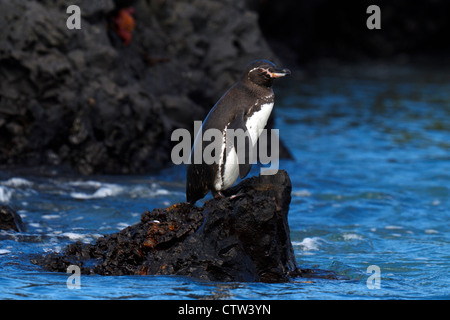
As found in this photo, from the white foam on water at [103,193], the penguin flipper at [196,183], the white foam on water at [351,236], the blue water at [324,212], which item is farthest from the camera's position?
the white foam on water at [103,193]

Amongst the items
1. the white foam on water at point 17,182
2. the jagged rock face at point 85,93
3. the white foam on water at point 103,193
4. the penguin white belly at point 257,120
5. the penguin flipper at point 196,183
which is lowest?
the penguin flipper at point 196,183

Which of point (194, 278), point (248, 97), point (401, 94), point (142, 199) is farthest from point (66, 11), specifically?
point (401, 94)

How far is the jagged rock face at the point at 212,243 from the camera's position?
559 cm

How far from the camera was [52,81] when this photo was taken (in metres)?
9.91

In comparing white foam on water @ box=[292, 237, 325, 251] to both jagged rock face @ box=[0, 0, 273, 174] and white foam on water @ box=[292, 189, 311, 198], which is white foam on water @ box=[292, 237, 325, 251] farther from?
jagged rock face @ box=[0, 0, 273, 174]

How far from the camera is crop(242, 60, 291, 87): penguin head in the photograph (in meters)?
6.31

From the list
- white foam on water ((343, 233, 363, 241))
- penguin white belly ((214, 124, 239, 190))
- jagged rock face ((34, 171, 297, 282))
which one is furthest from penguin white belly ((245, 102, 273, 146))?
white foam on water ((343, 233, 363, 241))

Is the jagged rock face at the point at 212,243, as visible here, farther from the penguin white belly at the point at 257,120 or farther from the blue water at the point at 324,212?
the penguin white belly at the point at 257,120

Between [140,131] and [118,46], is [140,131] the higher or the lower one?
the lower one

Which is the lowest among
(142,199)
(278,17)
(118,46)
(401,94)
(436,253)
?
(436,253)

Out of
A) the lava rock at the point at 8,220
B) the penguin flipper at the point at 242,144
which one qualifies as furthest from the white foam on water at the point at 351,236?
the lava rock at the point at 8,220

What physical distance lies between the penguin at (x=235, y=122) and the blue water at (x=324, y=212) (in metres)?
1.04
